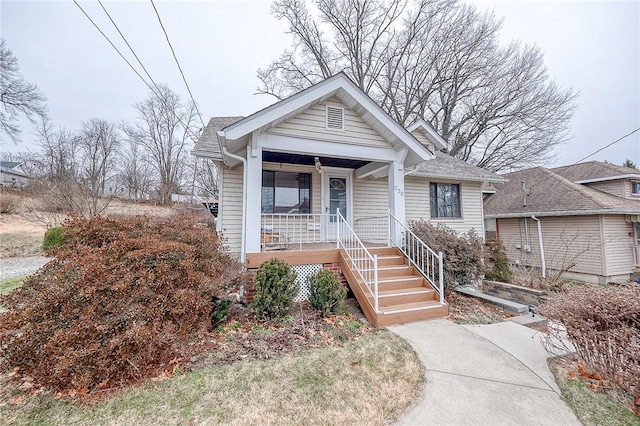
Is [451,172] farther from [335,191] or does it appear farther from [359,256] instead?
[359,256]

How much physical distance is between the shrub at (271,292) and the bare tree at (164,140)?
24.1m

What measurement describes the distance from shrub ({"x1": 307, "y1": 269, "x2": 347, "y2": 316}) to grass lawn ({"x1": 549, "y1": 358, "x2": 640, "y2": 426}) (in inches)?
127

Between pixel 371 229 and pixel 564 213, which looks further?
pixel 564 213

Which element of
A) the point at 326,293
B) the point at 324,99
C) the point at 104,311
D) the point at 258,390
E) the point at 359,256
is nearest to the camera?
the point at 258,390

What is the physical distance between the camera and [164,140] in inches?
1008

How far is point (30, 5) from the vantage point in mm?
7277

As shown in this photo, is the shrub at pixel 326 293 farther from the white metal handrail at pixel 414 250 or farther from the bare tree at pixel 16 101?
the bare tree at pixel 16 101

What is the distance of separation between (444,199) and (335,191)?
4829 millimetres

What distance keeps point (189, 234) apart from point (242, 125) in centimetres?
249

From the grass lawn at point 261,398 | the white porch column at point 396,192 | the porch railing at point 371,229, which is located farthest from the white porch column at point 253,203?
the porch railing at point 371,229

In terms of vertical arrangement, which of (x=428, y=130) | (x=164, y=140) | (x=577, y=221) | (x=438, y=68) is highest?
(x=438, y=68)

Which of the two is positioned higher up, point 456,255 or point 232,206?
point 232,206

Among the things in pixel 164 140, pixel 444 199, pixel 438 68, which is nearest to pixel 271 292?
pixel 444 199

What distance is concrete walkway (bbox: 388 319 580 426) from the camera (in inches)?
99.6
